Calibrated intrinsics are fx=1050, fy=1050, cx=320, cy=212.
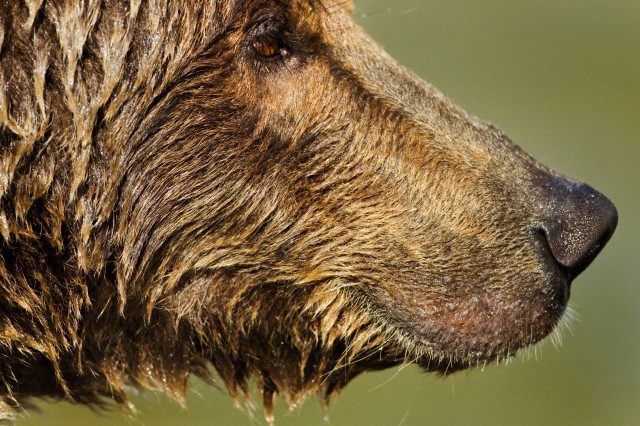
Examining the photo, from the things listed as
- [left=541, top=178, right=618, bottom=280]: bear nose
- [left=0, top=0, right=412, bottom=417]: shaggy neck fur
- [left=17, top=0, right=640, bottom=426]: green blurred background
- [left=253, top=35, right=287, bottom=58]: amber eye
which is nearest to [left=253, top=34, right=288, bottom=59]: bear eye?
[left=253, top=35, right=287, bottom=58]: amber eye

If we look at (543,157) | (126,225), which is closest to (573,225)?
(126,225)

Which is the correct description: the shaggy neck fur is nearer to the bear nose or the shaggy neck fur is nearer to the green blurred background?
the bear nose

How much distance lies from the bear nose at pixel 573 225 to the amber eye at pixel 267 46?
1125 mm

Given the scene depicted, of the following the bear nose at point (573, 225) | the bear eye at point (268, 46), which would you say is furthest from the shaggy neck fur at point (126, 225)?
the bear nose at point (573, 225)

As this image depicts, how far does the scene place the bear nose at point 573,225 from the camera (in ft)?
12.6

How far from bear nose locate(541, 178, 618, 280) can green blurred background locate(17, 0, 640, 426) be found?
126 cm

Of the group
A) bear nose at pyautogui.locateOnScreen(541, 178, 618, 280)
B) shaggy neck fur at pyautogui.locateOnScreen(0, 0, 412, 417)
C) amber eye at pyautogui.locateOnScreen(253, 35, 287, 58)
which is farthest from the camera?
bear nose at pyautogui.locateOnScreen(541, 178, 618, 280)

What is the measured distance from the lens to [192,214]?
3.71 m

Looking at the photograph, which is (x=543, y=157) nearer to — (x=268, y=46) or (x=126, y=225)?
(x=268, y=46)

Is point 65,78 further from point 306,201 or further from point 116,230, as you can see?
point 306,201

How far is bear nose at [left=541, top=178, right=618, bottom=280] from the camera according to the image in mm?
3826

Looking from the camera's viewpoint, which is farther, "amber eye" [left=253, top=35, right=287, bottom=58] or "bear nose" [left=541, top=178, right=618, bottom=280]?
"bear nose" [left=541, top=178, right=618, bottom=280]

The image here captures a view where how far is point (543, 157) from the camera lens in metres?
12.2

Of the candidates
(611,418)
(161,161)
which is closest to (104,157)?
(161,161)
